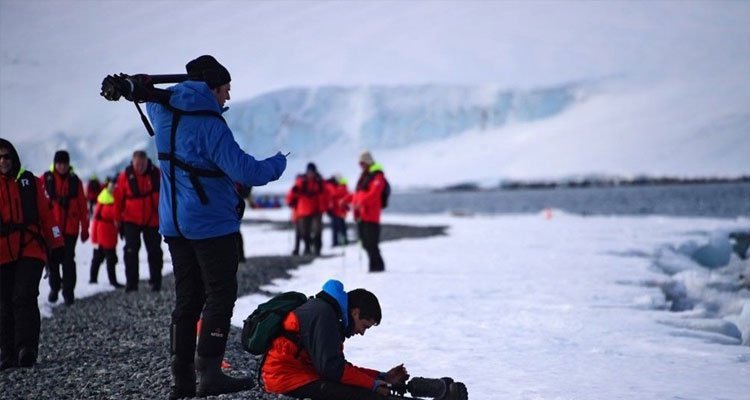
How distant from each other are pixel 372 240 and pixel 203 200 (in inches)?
301

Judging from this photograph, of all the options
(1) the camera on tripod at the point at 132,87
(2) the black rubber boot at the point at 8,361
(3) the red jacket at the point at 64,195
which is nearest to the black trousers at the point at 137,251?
(3) the red jacket at the point at 64,195

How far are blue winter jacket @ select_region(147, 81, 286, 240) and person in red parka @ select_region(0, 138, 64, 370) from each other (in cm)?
214

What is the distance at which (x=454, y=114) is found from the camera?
4884 inches

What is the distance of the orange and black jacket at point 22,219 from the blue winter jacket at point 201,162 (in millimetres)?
2135

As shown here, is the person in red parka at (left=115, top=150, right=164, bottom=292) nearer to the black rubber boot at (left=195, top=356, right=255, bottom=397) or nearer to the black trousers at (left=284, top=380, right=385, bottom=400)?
the black rubber boot at (left=195, top=356, right=255, bottom=397)

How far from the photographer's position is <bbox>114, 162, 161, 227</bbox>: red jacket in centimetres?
935

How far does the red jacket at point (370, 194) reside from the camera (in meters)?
11.3

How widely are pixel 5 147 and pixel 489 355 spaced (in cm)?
→ 405

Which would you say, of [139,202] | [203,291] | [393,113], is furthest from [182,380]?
[393,113]

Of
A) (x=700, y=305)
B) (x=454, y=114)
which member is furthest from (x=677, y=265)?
(x=454, y=114)

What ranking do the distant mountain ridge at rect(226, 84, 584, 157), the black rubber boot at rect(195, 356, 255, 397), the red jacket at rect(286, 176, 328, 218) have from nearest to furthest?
the black rubber boot at rect(195, 356, 255, 397) < the red jacket at rect(286, 176, 328, 218) < the distant mountain ridge at rect(226, 84, 584, 157)

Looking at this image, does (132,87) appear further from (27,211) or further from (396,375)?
(27,211)

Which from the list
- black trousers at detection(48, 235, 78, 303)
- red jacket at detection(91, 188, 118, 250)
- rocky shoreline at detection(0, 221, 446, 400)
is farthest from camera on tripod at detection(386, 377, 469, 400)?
red jacket at detection(91, 188, 118, 250)

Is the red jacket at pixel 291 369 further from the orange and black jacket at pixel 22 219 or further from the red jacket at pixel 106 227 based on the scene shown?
the red jacket at pixel 106 227
